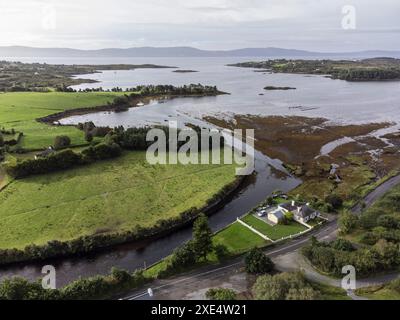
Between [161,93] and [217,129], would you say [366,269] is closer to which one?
[217,129]

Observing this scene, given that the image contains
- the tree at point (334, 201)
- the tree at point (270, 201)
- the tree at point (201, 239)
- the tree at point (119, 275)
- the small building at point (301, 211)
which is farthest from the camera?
the tree at point (270, 201)

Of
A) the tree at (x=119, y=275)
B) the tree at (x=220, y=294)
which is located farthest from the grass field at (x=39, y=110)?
the tree at (x=220, y=294)

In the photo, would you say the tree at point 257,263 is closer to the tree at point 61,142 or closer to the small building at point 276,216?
the small building at point 276,216

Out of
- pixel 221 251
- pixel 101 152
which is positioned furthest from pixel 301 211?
pixel 101 152

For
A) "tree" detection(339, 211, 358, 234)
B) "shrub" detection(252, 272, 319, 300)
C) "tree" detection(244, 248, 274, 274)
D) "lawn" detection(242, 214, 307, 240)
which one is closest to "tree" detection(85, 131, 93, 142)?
"lawn" detection(242, 214, 307, 240)
